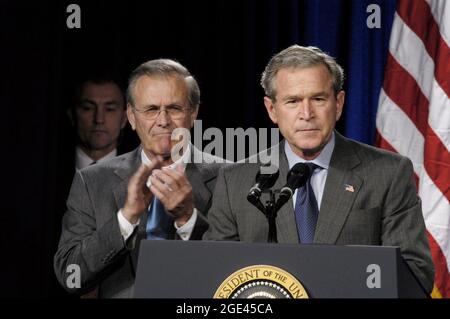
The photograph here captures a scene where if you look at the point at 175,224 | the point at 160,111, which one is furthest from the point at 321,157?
the point at 160,111

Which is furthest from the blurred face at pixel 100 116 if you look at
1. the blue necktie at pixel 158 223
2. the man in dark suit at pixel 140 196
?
the blue necktie at pixel 158 223

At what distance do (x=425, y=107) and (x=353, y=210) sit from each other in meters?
1.36

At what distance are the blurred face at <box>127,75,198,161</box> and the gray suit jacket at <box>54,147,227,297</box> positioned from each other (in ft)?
0.42

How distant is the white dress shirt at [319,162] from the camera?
260cm

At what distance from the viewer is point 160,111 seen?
121 inches

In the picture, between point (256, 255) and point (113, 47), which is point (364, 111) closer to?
point (113, 47)

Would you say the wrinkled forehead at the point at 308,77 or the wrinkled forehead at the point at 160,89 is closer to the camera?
the wrinkled forehead at the point at 308,77

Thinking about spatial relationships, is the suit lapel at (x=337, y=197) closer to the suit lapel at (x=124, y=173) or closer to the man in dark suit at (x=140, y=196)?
the man in dark suit at (x=140, y=196)

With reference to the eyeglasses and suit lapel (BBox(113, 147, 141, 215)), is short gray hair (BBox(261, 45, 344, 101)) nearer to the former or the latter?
the eyeglasses

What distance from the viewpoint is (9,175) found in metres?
3.81

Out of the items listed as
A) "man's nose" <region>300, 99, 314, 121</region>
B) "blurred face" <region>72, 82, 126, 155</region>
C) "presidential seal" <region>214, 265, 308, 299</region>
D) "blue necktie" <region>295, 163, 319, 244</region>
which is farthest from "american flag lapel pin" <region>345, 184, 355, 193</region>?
"blurred face" <region>72, 82, 126, 155</region>

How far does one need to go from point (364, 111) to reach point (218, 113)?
646mm

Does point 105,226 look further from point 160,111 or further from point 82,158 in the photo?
point 82,158

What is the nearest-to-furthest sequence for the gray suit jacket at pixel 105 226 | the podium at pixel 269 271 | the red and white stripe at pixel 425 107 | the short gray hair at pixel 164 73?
the podium at pixel 269 271, the gray suit jacket at pixel 105 226, the short gray hair at pixel 164 73, the red and white stripe at pixel 425 107
